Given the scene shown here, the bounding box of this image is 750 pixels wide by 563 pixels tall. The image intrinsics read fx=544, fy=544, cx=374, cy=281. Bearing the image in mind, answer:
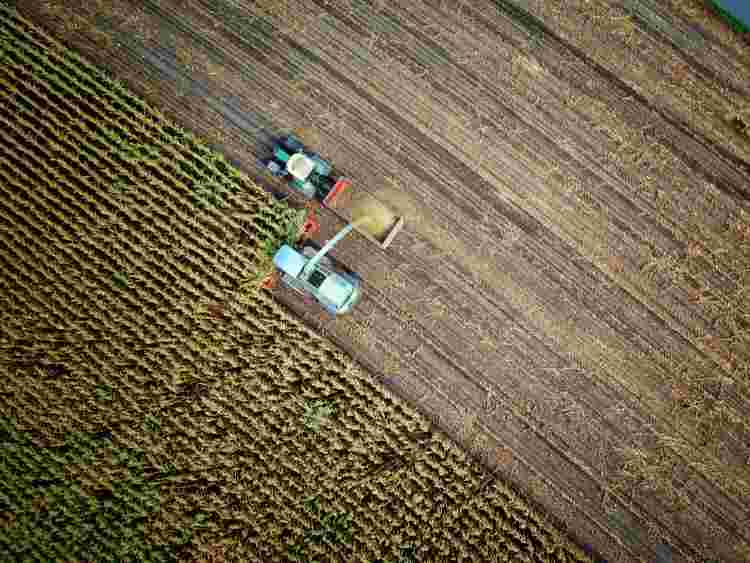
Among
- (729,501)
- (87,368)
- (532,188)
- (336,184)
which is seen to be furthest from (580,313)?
(87,368)

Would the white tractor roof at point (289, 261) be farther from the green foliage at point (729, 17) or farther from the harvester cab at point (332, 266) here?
the green foliage at point (729, 17)

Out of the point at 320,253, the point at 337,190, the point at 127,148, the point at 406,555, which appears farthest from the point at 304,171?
the point at 406,555

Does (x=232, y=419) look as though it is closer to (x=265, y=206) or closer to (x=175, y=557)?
(x=175, y=557)

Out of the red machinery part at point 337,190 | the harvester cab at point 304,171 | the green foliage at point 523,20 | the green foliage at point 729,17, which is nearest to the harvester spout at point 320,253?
the red machinery part at point 337,190

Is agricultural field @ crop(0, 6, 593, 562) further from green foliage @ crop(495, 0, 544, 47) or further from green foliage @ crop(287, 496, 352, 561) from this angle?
green foliage @ crop(495, 0, 544, 47)

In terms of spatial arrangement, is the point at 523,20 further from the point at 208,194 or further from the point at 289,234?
the point at 208,194
